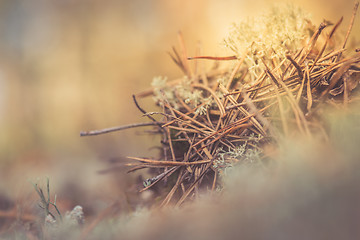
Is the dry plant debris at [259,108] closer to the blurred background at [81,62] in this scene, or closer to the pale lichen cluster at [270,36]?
the pale lichen cluster at [270,36]

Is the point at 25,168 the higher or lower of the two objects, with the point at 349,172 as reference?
higher

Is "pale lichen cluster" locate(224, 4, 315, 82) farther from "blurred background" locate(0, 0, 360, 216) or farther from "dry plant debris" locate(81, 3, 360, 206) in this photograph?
"blurred background" locate(0, 0, 360, 216)

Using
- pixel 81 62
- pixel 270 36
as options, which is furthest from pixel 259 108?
pixel 81 62

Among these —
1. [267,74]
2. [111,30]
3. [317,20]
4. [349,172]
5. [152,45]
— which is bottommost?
[349,172]

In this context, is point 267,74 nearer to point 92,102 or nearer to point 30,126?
point 92,102

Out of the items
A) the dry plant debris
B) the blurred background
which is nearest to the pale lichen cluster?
the dry plant debris

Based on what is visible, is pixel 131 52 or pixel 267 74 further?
pixel 131 52

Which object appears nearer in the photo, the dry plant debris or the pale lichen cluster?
the dry plant debris

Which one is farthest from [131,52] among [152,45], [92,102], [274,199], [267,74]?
[274,199]
